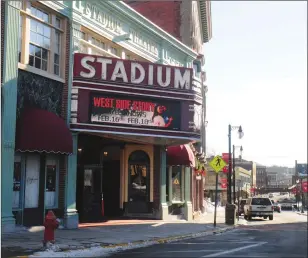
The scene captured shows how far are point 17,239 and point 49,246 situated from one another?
210 cm

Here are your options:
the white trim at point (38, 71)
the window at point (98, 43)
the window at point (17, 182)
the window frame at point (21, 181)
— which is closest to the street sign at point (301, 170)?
the window at point (98, 43)

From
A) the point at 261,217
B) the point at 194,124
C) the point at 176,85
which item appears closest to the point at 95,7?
the point at 176,85

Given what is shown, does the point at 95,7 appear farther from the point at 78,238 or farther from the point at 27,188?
the point at 78,238

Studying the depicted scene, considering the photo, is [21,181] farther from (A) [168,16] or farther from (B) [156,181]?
(A) [168,16]

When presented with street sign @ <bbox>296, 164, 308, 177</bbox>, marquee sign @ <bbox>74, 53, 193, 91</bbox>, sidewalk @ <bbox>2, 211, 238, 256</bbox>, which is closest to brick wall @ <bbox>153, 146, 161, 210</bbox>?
sidewalk @ <bbox>2, 211, 238, 256</bbox>

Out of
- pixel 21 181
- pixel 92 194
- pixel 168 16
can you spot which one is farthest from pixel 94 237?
pixel 168 16

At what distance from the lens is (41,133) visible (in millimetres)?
14320

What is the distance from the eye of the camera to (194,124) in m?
19.7

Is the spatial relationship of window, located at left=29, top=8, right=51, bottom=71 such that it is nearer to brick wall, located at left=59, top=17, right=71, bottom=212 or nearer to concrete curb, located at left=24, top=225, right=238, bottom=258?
brick wall, located at left=59, top=17, right=71, bottom=212

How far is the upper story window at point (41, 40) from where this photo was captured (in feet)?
49.2

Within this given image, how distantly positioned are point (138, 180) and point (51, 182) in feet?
23.4

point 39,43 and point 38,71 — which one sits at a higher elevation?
point 39,43

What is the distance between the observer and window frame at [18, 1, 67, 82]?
48.9 ft

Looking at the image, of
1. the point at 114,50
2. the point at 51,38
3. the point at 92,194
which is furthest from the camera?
the point at 92,194
